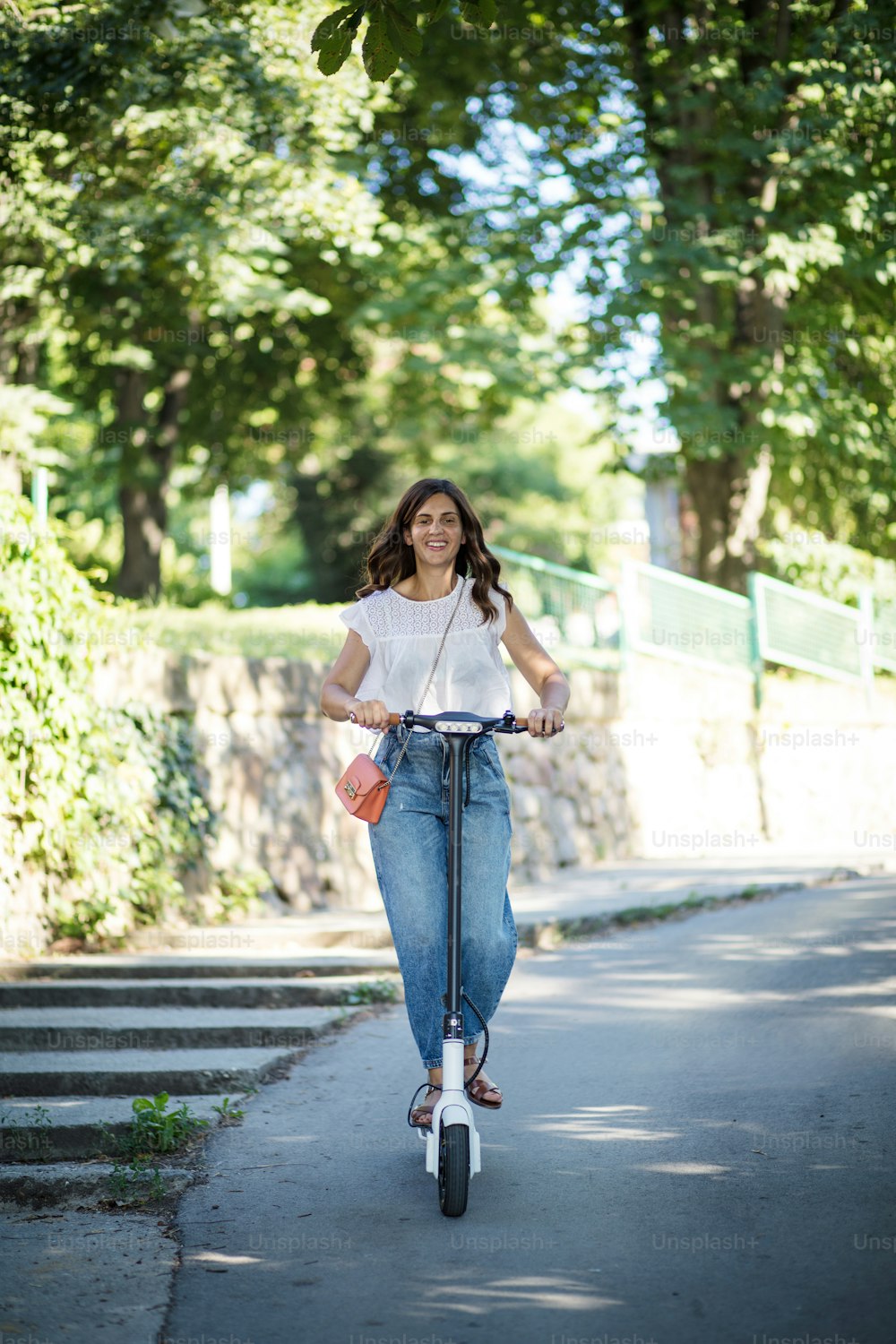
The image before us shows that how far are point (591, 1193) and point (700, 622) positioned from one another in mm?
10949

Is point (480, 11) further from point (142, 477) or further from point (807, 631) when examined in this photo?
point (142, 477)

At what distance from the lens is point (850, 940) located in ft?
24.8

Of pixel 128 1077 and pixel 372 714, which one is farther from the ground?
pixel 372 714

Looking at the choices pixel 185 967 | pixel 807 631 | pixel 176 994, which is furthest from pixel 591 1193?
pixel 807 631

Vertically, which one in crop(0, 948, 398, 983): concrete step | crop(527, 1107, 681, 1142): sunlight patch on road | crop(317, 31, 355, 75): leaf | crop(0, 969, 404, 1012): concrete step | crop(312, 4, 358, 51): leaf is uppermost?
crop(312, 4, 358, 51): leaf

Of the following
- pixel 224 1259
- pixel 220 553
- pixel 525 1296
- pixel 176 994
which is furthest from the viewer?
pixel 220 553

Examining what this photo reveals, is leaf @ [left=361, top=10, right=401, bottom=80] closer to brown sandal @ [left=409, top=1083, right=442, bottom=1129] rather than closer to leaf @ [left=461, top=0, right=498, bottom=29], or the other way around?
leaf @ [left=461, top=0, right=498, bottom=29]

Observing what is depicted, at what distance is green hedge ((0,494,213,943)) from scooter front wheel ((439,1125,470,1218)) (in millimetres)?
3928

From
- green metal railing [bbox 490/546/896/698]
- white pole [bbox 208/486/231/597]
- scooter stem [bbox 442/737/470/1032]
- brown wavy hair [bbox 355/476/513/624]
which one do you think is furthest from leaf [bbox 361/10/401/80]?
white pole [bbox 208/486/231/597]

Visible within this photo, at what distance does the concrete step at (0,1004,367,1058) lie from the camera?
5.82 m

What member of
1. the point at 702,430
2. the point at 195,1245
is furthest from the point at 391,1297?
the point at 702,430

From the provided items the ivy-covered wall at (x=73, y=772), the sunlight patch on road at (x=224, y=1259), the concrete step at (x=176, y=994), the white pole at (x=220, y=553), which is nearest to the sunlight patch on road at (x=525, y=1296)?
the sunlight patch on road at (x=224, y=1259)

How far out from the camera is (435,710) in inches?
168

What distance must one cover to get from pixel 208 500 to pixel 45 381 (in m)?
3.62
